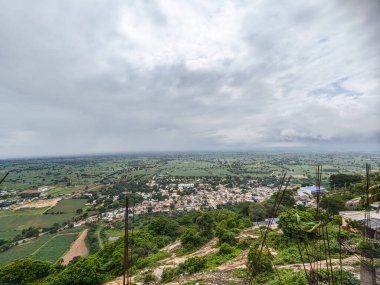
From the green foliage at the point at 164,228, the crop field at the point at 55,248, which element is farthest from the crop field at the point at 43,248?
the green foliage at the point at 164,228

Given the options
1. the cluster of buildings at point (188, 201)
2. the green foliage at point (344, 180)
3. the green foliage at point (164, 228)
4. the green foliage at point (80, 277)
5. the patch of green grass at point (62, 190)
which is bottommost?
the patch of green grass at point (62, 190)

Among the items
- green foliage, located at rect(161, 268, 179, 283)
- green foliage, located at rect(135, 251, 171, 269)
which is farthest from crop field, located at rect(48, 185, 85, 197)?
green foliage, located at rect(161, 268, 179, 283)

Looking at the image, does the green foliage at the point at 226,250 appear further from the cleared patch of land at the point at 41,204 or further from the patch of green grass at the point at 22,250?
the cleared patch of land at the point at 41,204

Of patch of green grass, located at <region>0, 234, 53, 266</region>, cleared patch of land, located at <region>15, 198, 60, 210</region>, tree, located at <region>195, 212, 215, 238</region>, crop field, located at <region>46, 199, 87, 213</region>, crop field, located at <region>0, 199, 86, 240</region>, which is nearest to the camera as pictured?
tree, located at <region>195, 212, 215, 238</region>

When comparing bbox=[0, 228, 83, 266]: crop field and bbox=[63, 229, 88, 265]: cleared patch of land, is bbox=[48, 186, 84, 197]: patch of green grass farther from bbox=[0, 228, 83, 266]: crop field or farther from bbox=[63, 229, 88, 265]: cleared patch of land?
bbox=[63, 229, 88, 265]: cleared patch of land

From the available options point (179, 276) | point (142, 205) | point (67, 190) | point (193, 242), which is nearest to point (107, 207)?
point (142, 205)

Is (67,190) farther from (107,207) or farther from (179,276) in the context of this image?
(179,276)
